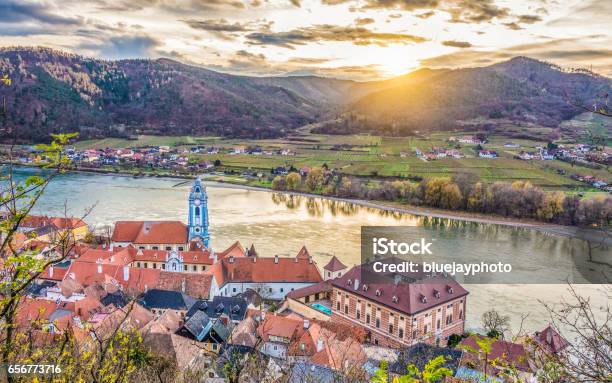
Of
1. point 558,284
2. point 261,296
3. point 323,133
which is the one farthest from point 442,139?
point 261,296

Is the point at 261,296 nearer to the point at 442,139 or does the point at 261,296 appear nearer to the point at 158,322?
the point at 158,322

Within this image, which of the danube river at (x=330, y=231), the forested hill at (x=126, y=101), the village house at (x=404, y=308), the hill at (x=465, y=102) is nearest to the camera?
the village house at (x=404, y=308)

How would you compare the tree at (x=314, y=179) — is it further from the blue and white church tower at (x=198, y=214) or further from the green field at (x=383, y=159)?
the blue and white church tower at (x=198, y=214)

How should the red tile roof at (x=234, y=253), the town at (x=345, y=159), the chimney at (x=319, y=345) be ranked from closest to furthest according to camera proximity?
the chimney at (x=319, y=345) < the red tile roof at (x=234, y=253) < the town at (x=345, y=159)

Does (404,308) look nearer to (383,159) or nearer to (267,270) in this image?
(267,270)

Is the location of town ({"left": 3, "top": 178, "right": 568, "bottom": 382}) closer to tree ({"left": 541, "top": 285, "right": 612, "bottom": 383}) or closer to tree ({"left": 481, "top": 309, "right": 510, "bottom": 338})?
tree ({"left": 481, "top": 309, "right": 510, "bottom": 338})

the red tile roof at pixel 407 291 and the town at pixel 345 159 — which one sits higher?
the town at pixel 345 159

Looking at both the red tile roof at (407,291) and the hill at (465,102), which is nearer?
the red tile roof at (407,291)

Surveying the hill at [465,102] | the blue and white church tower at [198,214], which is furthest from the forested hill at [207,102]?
the blue and white church tower at [198,214]
